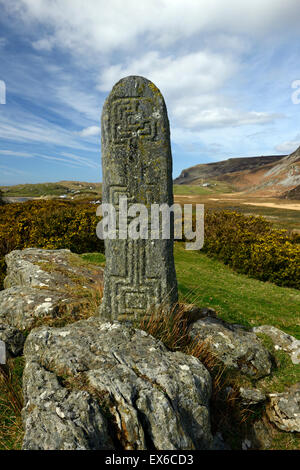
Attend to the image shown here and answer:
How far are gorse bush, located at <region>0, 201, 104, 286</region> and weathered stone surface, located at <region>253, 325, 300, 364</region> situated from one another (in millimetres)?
8546

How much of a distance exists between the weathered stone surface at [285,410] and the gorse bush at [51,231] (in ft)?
30.5

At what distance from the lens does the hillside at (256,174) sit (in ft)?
171

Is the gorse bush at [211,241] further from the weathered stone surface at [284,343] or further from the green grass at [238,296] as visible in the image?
the weathered stone surface at [284,343]

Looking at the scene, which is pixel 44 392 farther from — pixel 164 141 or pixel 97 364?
pixel 164 141

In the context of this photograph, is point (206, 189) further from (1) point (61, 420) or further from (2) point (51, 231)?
(1) point (61, 420)

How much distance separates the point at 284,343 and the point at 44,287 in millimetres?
5101

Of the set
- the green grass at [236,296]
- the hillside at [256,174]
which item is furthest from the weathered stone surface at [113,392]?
the hillside at [256,174]

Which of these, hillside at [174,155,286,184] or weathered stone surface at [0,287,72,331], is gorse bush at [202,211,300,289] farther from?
hillside at [174,155,286,184]

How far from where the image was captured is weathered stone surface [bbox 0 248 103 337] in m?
5.15

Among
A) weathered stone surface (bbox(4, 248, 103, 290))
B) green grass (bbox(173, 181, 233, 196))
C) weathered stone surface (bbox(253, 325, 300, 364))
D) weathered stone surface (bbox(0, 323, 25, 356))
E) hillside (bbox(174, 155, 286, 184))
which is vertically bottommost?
weathered stone surface (bbox(253, 325, 300, 364))

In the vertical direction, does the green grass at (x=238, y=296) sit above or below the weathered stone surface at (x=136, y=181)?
below

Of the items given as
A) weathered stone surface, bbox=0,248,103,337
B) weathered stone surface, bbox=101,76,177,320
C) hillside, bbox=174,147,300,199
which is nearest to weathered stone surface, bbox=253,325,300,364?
weathered stone surface, bbox=101,76,177,320

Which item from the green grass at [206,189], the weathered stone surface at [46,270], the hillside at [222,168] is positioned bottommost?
the weathered stone surface at [46,270]

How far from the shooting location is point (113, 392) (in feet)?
9.71
